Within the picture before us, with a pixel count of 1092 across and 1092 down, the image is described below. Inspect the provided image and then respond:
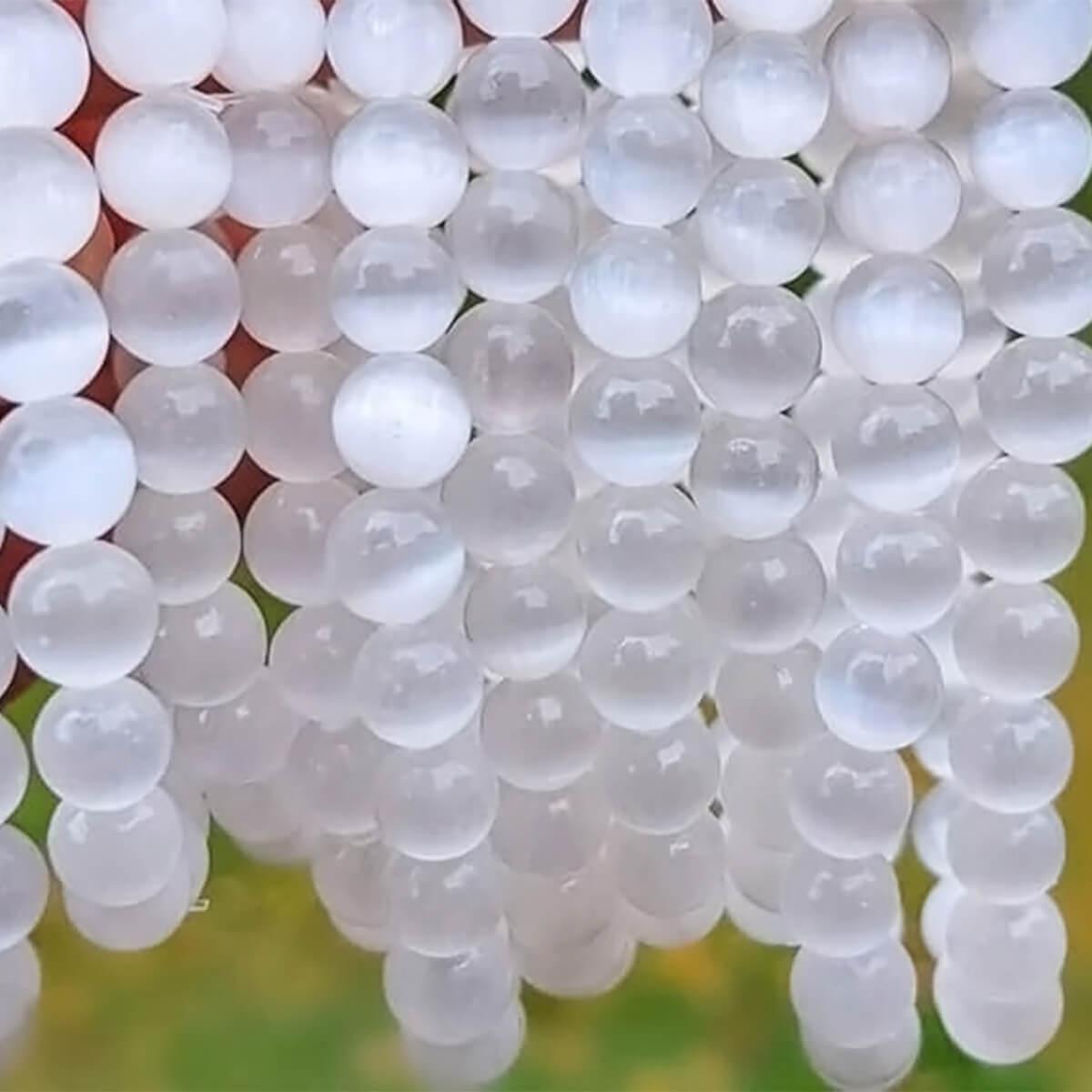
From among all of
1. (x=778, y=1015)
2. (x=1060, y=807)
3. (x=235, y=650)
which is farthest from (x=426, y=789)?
(x=1060, y=807)

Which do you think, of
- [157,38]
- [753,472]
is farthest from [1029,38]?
[157,38]

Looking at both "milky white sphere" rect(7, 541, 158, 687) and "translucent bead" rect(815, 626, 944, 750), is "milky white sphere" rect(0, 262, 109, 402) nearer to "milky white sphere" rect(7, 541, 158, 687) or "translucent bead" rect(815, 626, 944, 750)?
"milky white sphere" rect(7, 541, 158, 687)

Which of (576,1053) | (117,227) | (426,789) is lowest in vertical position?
(576,1053)

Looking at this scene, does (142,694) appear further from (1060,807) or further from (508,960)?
(1060,807)

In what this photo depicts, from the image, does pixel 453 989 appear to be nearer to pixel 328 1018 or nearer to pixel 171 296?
pixel 328 1018

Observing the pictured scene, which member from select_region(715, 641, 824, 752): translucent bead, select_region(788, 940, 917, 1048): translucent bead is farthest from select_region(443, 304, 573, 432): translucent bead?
select_region(788, 940, 917, 1048): translucent bead
